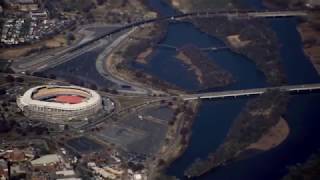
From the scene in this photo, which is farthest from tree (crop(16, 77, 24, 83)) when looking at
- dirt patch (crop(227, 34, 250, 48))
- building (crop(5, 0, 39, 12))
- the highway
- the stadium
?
dirt patch (crop(227, 34, 250, 48))

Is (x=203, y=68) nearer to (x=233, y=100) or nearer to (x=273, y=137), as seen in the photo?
(x=233, y=100)

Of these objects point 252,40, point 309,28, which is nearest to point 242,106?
point 252,40

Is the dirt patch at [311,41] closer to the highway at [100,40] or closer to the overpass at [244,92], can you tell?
the highway at [100,40]

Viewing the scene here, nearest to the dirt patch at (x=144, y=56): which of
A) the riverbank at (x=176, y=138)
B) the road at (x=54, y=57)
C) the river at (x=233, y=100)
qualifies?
the river at (x=233, y=100)

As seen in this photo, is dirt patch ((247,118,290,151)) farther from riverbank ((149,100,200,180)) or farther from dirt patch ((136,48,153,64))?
dirt patch ((136,48,153,64))

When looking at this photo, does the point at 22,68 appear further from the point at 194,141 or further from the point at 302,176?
the point at 302,176
